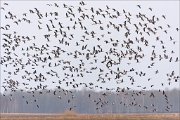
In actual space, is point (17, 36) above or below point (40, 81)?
above

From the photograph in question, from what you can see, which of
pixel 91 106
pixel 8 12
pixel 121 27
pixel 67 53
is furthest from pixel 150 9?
pixel 91 106

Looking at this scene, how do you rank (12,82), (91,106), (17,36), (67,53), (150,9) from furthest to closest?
(91,106)
(12,82)
(17,36)
(67,53)
(150,9)

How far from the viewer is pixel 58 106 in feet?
499

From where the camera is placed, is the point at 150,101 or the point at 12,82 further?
the point at 150,101

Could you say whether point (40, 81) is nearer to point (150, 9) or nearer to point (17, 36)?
point (17, 36)

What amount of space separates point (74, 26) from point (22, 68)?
773cm

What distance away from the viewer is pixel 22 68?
1531 inches

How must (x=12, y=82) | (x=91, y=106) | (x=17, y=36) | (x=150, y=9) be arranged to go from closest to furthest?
(x=150, y=9), (x=17, y=36), (x=12, y=82), (x=91, y=106)

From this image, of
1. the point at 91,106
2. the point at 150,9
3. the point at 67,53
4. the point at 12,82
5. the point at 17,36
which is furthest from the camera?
the point at 91,106

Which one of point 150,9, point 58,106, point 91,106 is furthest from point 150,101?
point 150,9

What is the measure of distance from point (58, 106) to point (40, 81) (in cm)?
11338

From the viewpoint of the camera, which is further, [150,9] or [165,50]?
[165,50]

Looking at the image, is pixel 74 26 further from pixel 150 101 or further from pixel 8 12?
pixel 150 101

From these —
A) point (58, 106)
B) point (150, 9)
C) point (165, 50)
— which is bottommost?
point (58, 106)
